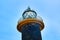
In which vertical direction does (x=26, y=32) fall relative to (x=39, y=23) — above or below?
below

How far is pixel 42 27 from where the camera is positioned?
74.8 ft

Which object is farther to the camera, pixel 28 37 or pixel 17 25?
pixel 17 25

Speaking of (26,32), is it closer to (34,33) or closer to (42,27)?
(34,33)

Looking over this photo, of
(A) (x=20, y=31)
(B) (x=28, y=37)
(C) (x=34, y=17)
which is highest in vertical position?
(C) (x=34, y=17)

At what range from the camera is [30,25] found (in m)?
21.9

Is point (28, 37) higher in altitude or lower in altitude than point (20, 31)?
lower

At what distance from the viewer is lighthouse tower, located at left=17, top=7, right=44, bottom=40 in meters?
20.7

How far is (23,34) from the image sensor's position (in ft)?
69.9

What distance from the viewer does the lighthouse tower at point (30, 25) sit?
20.7m

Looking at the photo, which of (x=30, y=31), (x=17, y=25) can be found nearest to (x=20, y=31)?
(x=17, y=25)

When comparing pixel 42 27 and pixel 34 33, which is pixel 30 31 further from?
pixel 42 27

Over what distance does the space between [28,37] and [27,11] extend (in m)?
4.03

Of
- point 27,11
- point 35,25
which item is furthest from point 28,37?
point 27,11

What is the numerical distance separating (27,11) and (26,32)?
10.5 ft
